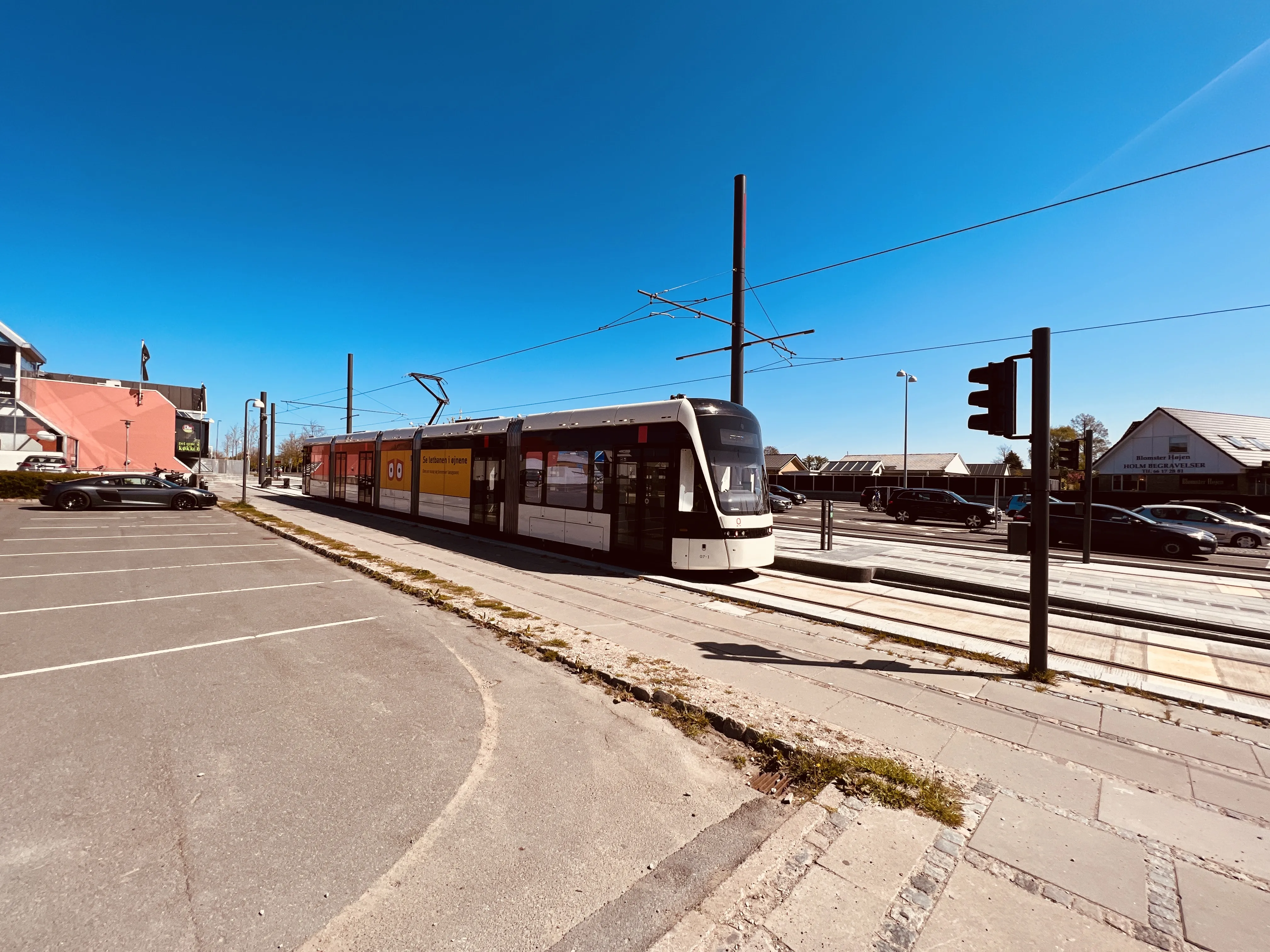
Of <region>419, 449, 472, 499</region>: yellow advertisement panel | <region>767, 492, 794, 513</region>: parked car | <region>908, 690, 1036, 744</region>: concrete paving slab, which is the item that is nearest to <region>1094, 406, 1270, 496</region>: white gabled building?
<region>767, 492, 794, 513</region>: parked car

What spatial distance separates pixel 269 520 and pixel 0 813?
1767cm

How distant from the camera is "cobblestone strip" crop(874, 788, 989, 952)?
93.0 inches

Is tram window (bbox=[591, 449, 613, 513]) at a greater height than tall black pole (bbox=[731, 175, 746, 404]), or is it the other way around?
tall black pole (bbox=[731, 175, 746, 404])

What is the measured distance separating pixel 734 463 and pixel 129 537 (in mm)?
15305

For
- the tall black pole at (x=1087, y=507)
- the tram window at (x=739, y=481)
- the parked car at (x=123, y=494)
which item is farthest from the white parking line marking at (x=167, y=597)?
the parked car at (x=123, y=494)

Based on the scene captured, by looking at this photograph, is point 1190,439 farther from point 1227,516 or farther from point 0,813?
point 0,813

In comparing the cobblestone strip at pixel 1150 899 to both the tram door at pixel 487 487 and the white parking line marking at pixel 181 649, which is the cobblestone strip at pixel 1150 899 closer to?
the white parking line marking at pixel 181 649

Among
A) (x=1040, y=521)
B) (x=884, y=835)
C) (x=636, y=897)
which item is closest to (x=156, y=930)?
(x=636, y=897)

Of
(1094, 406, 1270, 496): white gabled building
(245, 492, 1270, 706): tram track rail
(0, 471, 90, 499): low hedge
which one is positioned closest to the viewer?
(245, 492, 1270, 706): tram track rail

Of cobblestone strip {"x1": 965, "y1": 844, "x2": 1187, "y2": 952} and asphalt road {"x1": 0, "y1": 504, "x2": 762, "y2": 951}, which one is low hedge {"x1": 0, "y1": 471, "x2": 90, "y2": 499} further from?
cobblestone strip {"x1": 965, "y1": 844, "x2": 1187, "y2": 952}

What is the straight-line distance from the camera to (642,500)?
10781 mm

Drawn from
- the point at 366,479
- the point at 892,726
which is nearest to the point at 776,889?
the point at 892,726

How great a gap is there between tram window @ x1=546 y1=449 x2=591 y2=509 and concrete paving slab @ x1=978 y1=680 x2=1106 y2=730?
8.10 meters

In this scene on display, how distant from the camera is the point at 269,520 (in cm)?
1841
